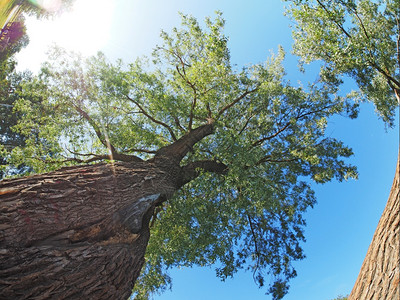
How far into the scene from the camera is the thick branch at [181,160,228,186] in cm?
754

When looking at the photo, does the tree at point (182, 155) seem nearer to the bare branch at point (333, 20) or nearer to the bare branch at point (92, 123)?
the bare branch at point (92, 123)

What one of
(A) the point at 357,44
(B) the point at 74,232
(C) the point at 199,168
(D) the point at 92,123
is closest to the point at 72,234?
(B) the point at 74,232

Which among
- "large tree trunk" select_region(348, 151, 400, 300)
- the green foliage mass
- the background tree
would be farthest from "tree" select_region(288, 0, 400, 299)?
the background tree

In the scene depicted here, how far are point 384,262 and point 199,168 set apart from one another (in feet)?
19.4

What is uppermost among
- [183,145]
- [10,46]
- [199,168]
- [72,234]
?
[10,46]

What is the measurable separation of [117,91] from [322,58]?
6.74 m

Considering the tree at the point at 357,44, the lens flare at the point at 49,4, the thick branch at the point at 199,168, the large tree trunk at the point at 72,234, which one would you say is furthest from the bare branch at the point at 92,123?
the tree at the point at 357,44

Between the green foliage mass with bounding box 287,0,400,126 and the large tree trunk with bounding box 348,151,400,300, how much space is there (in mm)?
5781

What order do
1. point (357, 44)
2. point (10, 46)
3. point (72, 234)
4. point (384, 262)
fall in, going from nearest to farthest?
point (384, 262) < point (72, 234) < point (357, 44) < point (10, 46)

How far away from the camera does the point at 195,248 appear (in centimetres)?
773

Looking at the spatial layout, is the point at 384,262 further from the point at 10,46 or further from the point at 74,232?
the point at 10,46

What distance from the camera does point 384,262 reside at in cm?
204

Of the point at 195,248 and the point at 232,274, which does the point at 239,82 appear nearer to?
the point at 195,248

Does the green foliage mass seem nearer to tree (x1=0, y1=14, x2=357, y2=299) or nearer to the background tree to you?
tree (x1=0, y1=14, x2=357, y2=299)
